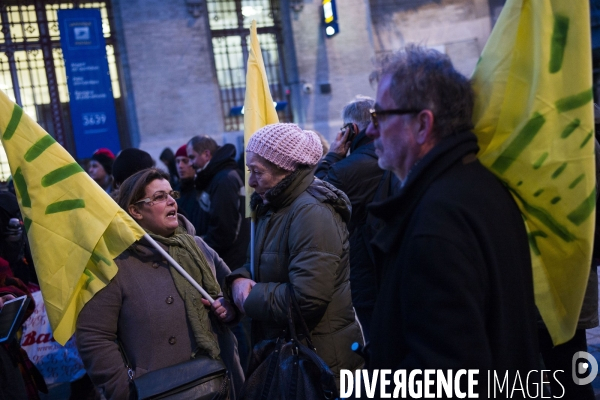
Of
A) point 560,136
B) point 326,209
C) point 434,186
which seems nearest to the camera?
point 434,186

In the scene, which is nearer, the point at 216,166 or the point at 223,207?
the point at 223,207

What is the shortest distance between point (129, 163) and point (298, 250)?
2263mm

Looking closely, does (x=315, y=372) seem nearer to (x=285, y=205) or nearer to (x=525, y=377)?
(x=285, y=205)

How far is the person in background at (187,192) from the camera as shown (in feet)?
19.7

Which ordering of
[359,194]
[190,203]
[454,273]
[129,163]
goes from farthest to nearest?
[190,203] → [129,163] → [359,194] → [454,273]

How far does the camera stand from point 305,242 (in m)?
2.78

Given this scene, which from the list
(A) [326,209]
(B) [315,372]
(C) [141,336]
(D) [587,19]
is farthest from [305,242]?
(D) [587,19]

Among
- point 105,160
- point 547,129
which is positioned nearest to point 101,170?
point 105,160

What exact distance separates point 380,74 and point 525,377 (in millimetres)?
988

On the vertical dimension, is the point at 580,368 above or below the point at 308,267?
Result: below

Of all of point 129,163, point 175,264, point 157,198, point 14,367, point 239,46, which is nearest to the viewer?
point 175,264

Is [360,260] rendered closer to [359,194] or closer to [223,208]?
[359,194]

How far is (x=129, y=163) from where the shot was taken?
4629 millimetres

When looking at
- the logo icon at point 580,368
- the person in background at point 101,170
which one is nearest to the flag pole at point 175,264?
the logo icon at point 580,368
